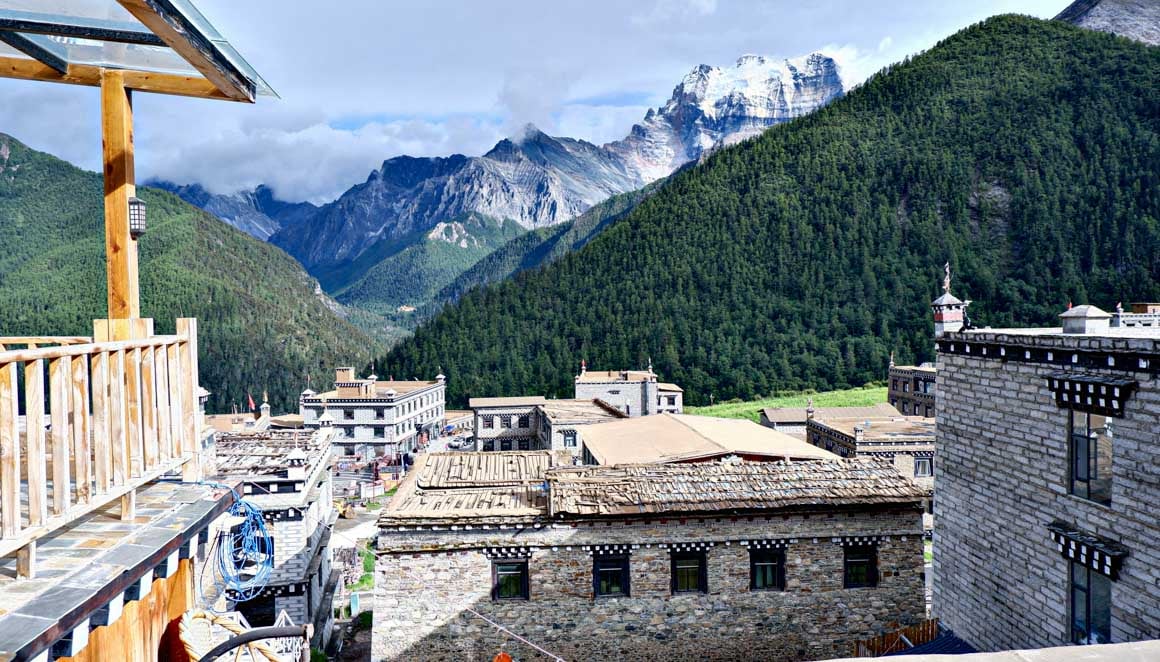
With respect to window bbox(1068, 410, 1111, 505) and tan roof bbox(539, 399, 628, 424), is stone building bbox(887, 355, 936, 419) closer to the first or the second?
tan roof bbox(539, 399, 628, 424)

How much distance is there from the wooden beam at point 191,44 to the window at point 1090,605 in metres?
12.2

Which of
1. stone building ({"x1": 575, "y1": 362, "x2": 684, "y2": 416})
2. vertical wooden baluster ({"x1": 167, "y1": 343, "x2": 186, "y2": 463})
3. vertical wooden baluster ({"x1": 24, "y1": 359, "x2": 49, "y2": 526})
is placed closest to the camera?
vertical wooden baluster ({"x1": 24, "y1": 359, "x2": 49, "y2": 526})

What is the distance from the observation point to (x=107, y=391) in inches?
158

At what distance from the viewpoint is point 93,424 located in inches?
166

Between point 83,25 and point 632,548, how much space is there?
40.1 ft

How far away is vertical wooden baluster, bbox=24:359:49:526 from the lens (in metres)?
3.38

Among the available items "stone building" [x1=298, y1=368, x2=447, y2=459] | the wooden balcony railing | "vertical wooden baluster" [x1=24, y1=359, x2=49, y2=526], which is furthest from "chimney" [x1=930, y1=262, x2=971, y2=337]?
"stone building" [x1=298, y1=368, x2=447, y2=459]

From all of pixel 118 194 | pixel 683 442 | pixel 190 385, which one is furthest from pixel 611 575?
pixel 118 194

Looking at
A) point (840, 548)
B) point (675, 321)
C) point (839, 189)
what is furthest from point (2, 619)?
point (839, 189)

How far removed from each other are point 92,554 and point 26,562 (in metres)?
0.40

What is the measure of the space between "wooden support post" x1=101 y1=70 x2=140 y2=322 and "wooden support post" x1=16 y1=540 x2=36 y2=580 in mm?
1696

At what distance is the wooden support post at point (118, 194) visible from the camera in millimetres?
4758

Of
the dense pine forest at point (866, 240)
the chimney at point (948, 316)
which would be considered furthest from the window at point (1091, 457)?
the dense pine forest at point (866, 240)

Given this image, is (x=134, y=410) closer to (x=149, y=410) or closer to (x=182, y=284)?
(x=149, y=410)
